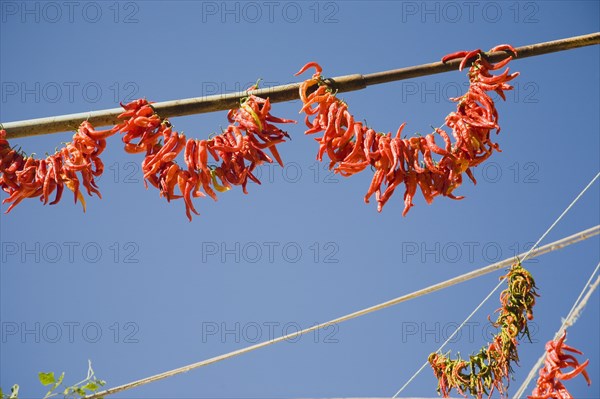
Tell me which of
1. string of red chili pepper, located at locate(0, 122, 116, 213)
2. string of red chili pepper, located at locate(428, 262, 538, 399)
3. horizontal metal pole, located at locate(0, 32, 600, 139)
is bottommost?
string of red chili pepper, located at locate(428, 262, 538, 399)

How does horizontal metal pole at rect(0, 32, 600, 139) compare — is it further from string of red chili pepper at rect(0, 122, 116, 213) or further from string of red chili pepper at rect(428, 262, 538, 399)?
string of red chili pepper at rect(428, 262, 538, 399)

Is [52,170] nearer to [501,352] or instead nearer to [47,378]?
[47,378]

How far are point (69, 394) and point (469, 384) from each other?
8.36 feet

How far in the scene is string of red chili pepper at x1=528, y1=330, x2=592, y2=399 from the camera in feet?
13.4

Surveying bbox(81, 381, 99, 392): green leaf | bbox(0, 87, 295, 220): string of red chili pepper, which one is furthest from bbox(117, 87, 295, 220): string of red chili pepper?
bbox(81, 381, 99, 392): green leaf

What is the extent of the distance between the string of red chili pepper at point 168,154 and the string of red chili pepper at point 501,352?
82.0 inches

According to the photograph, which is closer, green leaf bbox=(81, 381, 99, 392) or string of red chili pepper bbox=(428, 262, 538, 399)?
green leaf bbox=(81, 381, 99, 392)

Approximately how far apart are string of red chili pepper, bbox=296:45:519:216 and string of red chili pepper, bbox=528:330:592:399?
99 cm

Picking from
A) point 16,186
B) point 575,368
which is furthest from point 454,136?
point 16,186

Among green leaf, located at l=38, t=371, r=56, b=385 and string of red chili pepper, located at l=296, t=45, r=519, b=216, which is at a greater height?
string of red chili pepper, located at l=296, t=45, r=519, b=216

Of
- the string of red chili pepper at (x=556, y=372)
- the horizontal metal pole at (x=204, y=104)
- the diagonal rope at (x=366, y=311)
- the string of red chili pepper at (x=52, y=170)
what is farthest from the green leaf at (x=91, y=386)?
the string of red chili pepper at (x=556, y=372)

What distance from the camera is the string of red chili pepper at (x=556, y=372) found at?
13.4ft

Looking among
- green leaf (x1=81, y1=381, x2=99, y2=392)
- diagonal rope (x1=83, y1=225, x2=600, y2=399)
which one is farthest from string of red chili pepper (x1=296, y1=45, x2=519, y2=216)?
green leaf (x1=81, y1=381, x2=99, y2=392)

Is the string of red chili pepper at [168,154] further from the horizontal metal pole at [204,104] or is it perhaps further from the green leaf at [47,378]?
the green leaf at [47,378]
